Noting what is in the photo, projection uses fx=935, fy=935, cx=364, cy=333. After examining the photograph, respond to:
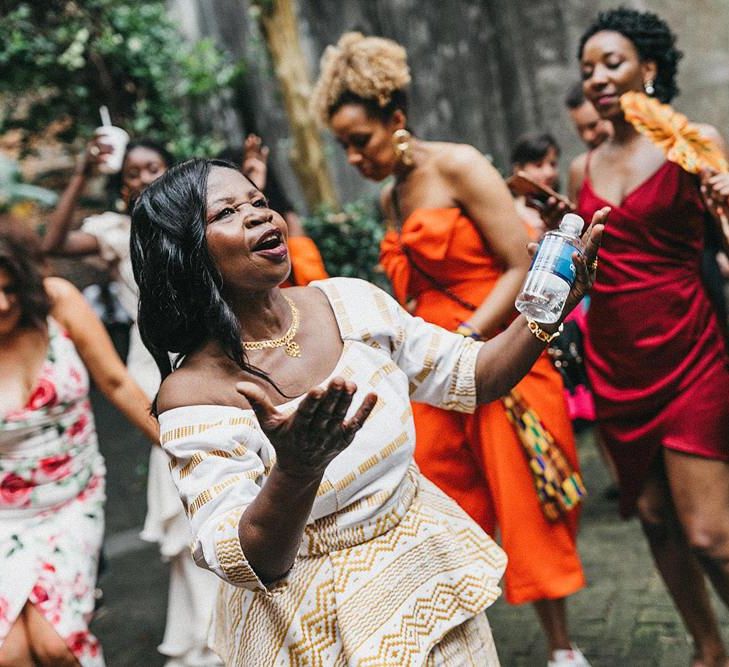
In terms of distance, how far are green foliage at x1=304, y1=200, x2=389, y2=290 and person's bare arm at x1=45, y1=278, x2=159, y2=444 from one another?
335cm

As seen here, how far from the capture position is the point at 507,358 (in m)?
2.32

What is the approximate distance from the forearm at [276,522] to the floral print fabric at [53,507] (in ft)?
5.59

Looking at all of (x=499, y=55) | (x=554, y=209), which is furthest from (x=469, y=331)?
(x=499, y=55)

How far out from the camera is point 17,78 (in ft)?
26.2

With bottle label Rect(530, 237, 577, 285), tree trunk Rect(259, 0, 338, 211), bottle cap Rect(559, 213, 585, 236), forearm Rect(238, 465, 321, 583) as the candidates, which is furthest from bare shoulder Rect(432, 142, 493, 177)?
tree trunk Rect(259, 0, 338, 211)

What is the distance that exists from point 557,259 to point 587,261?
0.41 ft

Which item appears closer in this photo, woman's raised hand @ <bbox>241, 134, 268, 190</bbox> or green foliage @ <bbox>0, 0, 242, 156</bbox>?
woman's raised hand @ <bbox>241, 134, 268, 190</bbox>

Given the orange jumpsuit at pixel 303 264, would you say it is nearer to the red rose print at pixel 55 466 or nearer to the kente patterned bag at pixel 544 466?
the kente patterned bag at pixel 544 466

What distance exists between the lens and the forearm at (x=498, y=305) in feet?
11.4

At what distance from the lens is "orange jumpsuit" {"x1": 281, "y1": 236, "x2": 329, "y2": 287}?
12.5 ft

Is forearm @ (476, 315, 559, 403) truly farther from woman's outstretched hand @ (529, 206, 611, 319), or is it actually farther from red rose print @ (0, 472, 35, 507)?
red rose print @ (0, 472, 35, 507)

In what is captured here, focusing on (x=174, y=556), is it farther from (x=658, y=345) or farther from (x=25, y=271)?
(x=658, y=345)

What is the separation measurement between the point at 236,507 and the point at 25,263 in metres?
1.93

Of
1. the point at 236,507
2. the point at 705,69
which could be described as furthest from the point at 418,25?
the point at 236,507
